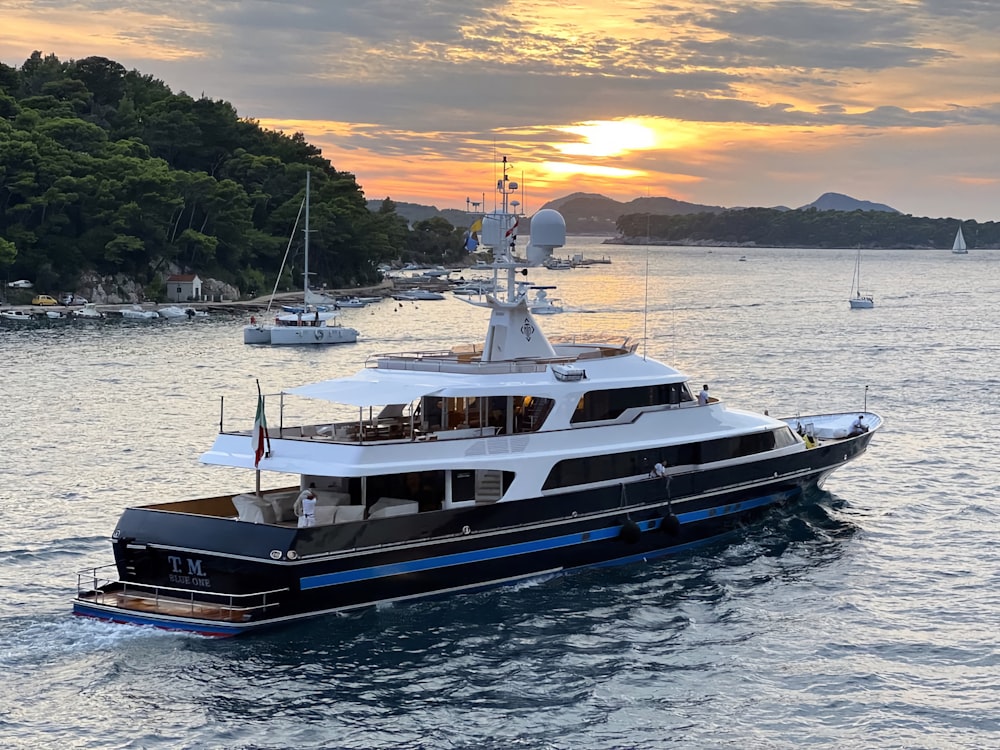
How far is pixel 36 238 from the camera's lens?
103m

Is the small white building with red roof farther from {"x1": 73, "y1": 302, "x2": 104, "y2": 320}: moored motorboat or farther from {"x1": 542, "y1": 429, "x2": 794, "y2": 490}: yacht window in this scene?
{"x1": 542, "y1": 429, "x2": 794, "y2": 490}: yacht window

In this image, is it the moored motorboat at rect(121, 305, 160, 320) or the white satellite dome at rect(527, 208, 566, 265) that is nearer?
the white satellite dome at rect(527, 208, 566, 265)

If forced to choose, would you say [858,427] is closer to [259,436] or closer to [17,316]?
[259,436]

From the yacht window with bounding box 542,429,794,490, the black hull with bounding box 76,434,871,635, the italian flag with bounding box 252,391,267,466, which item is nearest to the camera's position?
the black hull with bounding box 76,434,871,635

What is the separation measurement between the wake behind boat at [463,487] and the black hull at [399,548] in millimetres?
31

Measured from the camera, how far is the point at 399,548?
875 inches

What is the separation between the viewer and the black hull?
2114 centimetres

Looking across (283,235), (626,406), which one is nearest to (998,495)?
(626,406)

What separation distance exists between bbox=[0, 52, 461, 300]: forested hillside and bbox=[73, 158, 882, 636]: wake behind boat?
8262 centimetres

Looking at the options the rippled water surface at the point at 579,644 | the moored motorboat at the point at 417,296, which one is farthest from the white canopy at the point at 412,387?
the moored motorboat at the point at 417,296

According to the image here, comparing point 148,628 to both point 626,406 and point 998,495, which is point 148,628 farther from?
point 998,495

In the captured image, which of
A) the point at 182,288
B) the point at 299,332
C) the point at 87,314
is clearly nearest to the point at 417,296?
the point at 182,288

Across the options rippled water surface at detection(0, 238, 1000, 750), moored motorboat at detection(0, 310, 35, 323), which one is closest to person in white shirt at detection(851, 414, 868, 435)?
rippled water surface at detection(0, 238, 1000, 750)

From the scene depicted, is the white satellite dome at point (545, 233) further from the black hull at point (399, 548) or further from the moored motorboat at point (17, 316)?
the moored motorboat at point (17, 316)
